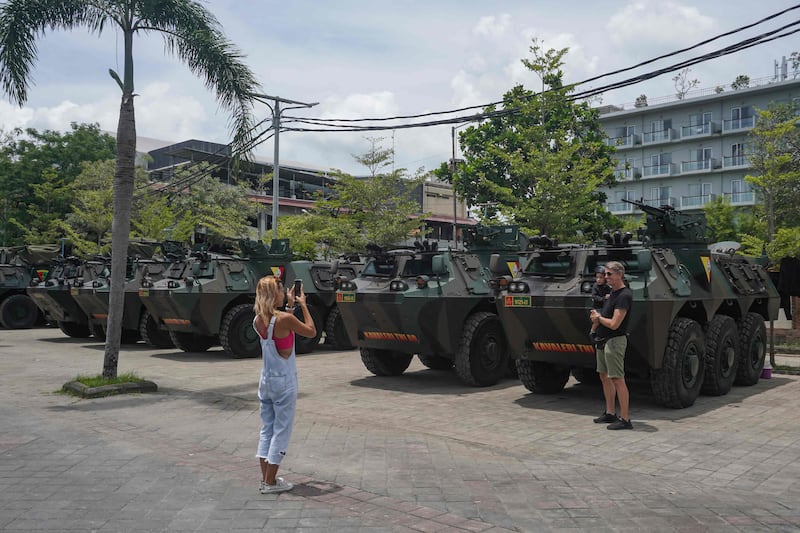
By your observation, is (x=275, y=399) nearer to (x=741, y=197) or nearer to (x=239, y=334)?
(x=239, y=334)

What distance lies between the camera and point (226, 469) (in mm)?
6152

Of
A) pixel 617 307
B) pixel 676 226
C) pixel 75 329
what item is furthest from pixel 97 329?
pixel 617 307

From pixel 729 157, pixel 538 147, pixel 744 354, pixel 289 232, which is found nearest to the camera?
pixel 744 354

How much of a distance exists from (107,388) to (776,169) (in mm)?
23324

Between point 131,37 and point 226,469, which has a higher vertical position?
point 131,37

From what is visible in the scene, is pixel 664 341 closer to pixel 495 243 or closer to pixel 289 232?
pixel 495 243

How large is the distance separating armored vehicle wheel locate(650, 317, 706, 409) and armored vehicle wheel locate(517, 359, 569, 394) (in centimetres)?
159

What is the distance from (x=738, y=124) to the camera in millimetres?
45812

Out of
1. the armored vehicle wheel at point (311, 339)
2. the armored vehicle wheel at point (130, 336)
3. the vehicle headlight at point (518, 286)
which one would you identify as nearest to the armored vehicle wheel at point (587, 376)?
the vehicle headlight at point (518, 286)

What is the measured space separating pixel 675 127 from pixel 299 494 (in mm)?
48222

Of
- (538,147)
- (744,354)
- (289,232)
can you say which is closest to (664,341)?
(744,354)

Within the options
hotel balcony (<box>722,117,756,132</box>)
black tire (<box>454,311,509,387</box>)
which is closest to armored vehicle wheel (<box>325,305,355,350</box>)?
black tire (<box>454,311,509,387</box>)

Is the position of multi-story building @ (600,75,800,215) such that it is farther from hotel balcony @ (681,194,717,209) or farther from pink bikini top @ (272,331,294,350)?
pink bikini top @ (272,331,294,350)

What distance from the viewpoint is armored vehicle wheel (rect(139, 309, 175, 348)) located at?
16.8m
